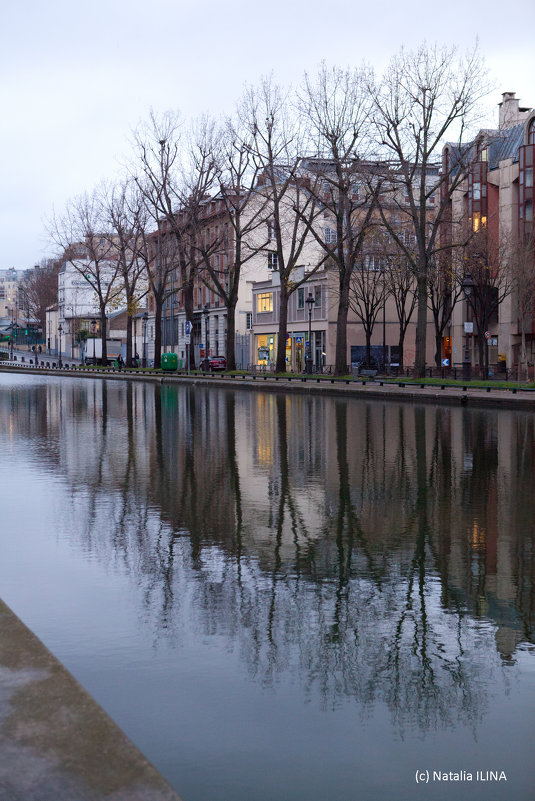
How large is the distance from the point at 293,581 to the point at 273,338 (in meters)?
74.3

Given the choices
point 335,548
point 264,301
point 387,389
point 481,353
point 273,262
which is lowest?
point 335,548

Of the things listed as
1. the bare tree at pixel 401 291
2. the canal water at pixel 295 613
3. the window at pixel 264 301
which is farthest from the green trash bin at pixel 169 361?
the canal water at pixel 295 613

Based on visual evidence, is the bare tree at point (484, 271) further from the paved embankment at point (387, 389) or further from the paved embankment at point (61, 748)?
the paved embankment at point (61, 748)

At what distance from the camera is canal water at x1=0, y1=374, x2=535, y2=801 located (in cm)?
443

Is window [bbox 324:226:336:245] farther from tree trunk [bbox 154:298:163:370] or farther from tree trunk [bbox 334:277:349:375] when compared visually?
tree trunk [bbox 334:277:349:375]

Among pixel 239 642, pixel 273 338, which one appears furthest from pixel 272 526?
pixel 273 338

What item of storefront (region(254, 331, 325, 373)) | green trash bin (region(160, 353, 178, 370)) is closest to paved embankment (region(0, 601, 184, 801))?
storefront (region(254, 331, 325, 373))

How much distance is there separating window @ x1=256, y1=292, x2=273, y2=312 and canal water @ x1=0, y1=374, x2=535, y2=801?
66.6 metres

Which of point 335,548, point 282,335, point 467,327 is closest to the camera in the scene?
point 335,548

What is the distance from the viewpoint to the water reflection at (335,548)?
223 inches

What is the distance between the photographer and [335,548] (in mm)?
8984

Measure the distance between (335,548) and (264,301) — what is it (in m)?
75.0

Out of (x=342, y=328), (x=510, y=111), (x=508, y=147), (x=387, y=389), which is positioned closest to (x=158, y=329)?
(x=342, y=328)

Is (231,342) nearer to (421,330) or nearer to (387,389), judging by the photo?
(421,330)
